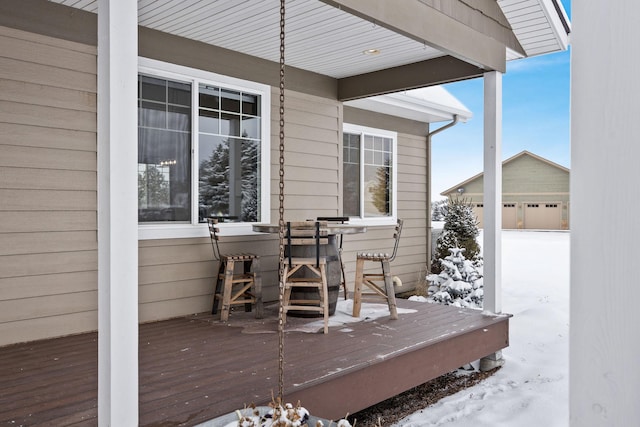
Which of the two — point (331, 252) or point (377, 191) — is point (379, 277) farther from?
point (377, 191)

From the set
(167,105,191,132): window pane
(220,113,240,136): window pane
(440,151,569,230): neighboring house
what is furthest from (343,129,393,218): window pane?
(440,151,569,230): neighboring house

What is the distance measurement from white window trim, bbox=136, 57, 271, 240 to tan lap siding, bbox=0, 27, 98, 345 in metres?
0.51

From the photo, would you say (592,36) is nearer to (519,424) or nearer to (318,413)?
(318,413)

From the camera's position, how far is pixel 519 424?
11.0ft

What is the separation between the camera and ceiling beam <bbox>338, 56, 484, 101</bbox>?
504cm

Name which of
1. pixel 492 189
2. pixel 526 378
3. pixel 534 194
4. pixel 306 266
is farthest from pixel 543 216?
pixel 306 266

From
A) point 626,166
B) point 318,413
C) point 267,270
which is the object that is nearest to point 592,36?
point 626,166

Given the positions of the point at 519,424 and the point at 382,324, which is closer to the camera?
the point at 519,424

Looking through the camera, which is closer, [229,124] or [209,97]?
[209,97]

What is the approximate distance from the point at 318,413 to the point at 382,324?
153cm

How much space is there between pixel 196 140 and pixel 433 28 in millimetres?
2276

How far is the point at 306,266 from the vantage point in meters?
4.30

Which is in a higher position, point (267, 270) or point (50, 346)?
point (267, 270)

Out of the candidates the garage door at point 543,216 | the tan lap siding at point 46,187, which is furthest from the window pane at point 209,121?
the garage door at point 543,216
